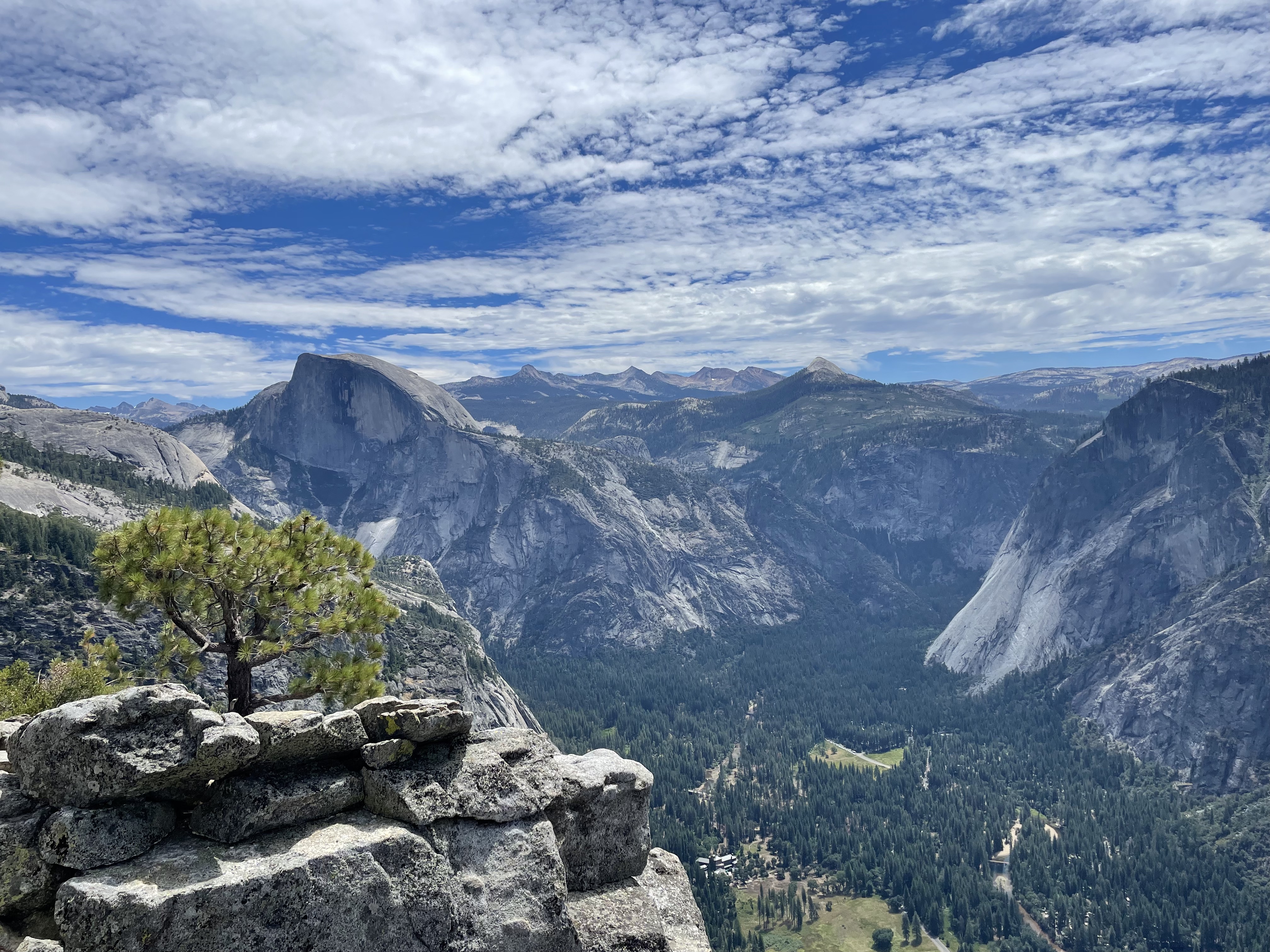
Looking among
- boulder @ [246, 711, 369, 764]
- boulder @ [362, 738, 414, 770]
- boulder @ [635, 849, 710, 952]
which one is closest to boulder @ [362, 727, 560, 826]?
boulder @ [362, 738, 414, 770]

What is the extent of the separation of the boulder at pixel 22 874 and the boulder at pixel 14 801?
1.15 feet

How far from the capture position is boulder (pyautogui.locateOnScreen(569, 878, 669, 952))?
21562 mm

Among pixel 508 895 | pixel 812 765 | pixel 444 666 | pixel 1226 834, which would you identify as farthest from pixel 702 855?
pixel 508 895

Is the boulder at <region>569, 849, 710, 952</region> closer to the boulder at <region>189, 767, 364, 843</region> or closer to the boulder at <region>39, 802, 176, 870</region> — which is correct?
the boulder at <region>189, 767, 364, 843</region>

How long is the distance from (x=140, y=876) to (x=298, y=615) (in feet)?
30.6

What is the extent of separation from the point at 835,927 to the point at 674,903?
13610cm

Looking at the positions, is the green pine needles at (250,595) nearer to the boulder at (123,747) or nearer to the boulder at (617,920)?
the boulder at (123,747)

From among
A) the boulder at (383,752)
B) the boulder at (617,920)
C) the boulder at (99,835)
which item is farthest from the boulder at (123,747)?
the boulder at (617,920)

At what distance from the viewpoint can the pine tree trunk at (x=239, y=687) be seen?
78.0 feet

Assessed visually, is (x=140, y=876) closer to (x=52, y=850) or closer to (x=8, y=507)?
(x=52, y=850)

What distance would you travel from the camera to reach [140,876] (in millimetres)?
16344

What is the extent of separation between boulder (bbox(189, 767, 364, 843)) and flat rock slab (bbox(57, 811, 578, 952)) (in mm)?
325

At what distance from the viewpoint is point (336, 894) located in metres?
17.5

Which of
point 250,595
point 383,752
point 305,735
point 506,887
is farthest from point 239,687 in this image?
point 506,887
